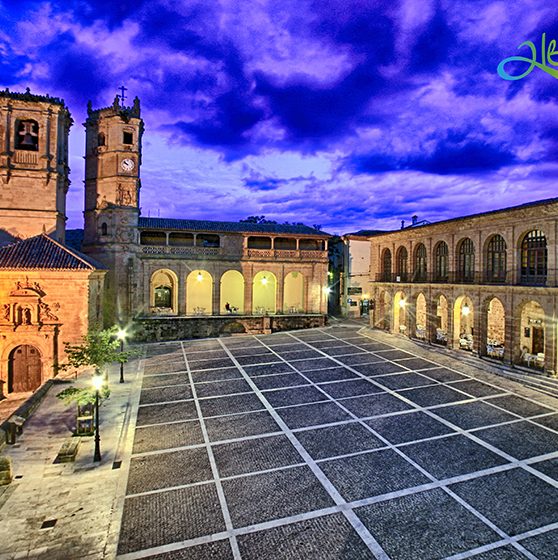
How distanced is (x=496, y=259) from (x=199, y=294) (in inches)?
1034

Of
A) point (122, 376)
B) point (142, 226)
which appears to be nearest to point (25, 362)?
point (122, 376)

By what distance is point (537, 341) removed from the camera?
2536cm

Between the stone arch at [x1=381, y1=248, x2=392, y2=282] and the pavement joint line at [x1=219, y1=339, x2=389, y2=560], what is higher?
the stone arch at [x1=381, y1=248, x2=392, y2=282]

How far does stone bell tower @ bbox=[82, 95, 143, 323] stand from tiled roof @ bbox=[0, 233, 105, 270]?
335 inches

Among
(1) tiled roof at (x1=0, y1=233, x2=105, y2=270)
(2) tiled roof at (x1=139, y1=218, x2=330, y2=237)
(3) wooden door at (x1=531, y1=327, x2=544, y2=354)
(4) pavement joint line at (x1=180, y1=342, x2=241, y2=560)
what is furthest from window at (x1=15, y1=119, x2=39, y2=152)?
(3) wooden door at (x1=531, y1=327, x2=544, y2=354)

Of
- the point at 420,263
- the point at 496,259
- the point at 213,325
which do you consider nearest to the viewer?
the point at 496,259

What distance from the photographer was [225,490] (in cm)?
1027

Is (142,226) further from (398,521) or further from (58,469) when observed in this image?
(398,521)

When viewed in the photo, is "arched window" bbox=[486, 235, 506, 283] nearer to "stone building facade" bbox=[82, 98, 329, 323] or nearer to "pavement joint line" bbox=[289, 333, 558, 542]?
"pavement joint line" bbox=[289, 333, 558, 542]

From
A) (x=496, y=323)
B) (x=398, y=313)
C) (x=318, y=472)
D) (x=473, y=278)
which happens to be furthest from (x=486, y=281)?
(x=318, y=472)

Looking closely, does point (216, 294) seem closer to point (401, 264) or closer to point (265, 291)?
point (265, 291)

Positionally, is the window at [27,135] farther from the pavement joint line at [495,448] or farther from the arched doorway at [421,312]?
the arched doorway at [421,312]

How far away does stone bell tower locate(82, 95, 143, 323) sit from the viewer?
31219mm

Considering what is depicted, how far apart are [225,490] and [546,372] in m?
19.5
